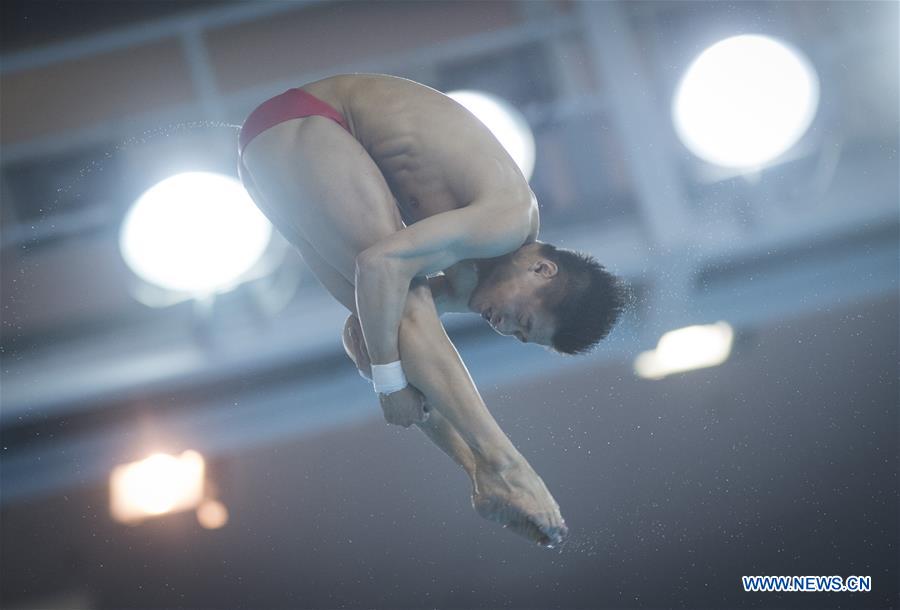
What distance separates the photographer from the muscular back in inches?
63.1

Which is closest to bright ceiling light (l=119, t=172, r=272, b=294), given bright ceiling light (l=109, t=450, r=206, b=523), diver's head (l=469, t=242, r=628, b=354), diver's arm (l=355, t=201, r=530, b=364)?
bright ceiling light (l=109, t=450, r=206, b=523)

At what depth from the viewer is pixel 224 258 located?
2514mm

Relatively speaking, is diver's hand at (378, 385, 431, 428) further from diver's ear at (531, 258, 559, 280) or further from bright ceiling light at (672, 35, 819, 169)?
bright ceiling light at (672, 35, 819, 169)

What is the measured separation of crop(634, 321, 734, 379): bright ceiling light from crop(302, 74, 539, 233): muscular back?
106 cm

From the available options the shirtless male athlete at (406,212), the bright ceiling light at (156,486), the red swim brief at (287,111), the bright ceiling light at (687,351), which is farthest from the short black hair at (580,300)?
the bright ceiling light at (156,486)

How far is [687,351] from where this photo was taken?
8.79 feet

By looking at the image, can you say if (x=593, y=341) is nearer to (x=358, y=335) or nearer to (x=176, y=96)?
(x=358, y=335)

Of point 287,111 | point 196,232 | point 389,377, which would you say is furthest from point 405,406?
point 196,232

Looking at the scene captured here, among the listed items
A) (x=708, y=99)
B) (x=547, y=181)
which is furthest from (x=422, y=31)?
(x=708, y=99)

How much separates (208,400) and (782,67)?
1828 mm

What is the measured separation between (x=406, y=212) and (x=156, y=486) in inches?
52.2

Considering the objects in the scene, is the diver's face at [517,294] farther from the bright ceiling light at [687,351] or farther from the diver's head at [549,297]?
the bright ceiling light at [687,351]

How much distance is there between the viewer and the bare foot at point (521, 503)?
160 cm

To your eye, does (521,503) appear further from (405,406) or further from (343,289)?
(343,289)
